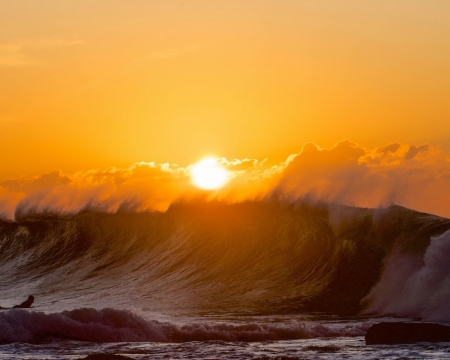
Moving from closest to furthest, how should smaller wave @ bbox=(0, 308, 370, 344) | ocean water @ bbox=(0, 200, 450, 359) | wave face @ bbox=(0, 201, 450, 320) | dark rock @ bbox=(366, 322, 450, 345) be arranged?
dark rock @ bbox=(366, 322, 450, 345)
ocean water @ bbox=(0, 200, 450, 359)
smaller wave @ bbox=(0, 308, 370, 344)
wave face @ bbox=(0, 201, 450, 320)

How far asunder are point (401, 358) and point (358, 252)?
10.9m

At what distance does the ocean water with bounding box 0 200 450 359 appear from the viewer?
15023 millimetres

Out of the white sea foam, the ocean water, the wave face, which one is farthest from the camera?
the wave face

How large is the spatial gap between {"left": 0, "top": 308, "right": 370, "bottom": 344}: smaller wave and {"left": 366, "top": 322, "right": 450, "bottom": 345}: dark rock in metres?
1.59

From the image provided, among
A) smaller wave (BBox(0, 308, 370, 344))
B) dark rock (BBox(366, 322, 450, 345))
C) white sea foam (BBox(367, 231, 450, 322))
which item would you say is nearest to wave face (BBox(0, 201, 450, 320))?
white sea foam (BBox(367, 231, 450, 322))

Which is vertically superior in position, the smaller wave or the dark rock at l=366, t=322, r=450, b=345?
the smaller wave

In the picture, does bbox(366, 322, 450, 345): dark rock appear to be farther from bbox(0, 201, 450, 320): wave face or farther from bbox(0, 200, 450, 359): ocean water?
bbox(0, 201, 450, 320): wave face

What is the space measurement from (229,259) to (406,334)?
38.9ft

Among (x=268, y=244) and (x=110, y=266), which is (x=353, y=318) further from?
(x=110, y=266)

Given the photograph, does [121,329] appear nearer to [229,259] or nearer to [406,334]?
[406,334]

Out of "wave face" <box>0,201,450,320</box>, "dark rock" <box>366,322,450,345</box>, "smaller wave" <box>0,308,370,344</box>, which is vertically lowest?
"dark rock" <box>366,322,450,345</box>

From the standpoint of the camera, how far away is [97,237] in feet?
103

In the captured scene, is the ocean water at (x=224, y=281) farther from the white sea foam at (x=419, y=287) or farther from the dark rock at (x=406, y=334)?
the dark rock at (x=406, y=334)

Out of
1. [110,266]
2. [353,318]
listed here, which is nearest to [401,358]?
[353,318]
